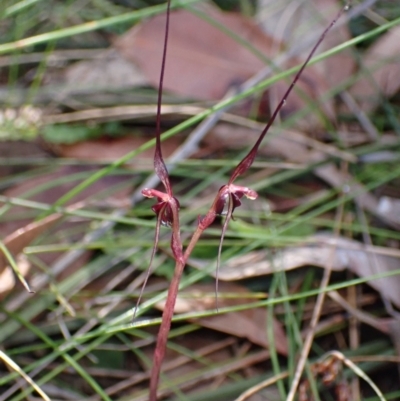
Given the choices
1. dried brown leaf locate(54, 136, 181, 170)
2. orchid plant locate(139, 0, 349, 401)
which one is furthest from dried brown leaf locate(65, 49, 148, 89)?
orchid plant locate(139, 0, 349, 401)

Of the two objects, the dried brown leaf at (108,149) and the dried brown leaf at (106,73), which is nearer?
the dried brown leaf at (108,149)

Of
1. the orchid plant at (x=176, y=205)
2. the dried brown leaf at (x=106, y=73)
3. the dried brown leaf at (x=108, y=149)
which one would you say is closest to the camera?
the orchid plant at (x=176, y=205)

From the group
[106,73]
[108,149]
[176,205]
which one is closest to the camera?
[176,205]

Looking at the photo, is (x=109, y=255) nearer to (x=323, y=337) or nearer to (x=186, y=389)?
(x=186, y=389)

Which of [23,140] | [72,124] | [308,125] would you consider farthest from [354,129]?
[23,140]

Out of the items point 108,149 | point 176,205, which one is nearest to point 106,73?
point 108,149

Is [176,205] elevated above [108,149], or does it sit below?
above

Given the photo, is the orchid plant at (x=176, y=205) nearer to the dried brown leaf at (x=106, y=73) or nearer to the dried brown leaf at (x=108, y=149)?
the dried brown leaf at (x=108, y=149)

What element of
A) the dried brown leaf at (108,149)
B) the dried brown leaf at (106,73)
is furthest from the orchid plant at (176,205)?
the dried brown leaf at (106,73)

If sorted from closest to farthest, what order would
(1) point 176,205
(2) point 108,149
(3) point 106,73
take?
(1) point 176,205
(2) point 108,149
(3) point 106,73

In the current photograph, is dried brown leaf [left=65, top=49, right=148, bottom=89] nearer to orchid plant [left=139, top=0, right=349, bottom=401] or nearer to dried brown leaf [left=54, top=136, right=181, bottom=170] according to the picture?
dried brown leaf [left=54, top=136, right=181, bottom=170]

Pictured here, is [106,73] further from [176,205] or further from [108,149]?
[176,205]
